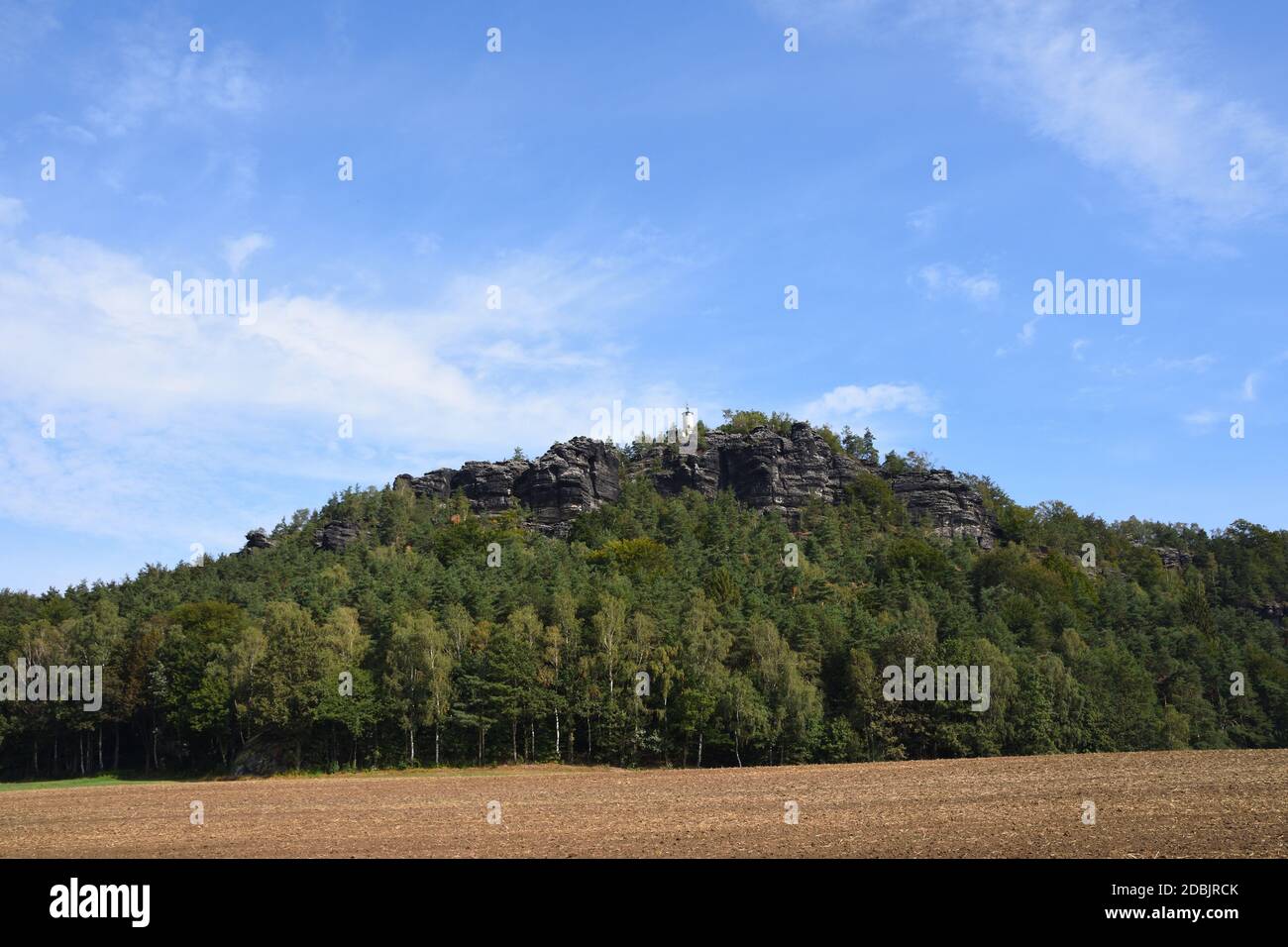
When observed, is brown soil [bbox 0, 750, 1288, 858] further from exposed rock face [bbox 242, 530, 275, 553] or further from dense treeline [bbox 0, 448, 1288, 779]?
exposed rock face [bbox 242, 530, 275, 553]

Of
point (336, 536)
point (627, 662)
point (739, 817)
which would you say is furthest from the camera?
point (336, 536)

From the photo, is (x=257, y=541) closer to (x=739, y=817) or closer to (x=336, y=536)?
(x=336, y=536)

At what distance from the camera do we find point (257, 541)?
19100 cm

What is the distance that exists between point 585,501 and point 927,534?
6741cm

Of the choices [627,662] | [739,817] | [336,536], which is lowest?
[627,662]

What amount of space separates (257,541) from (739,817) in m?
178

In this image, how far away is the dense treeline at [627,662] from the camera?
269 feet

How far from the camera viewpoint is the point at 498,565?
129000mm

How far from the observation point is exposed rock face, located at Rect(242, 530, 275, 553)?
615 feet

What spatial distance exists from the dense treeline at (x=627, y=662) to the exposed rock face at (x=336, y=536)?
33269mm

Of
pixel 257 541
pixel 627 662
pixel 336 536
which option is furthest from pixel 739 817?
pixel 257 541

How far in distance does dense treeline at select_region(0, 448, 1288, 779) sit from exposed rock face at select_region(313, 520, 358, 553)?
33.3 m

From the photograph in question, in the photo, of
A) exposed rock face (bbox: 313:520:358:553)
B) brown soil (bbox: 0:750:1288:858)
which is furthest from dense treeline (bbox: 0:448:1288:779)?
exposed rock face (bbox: 313:520:358:553)
